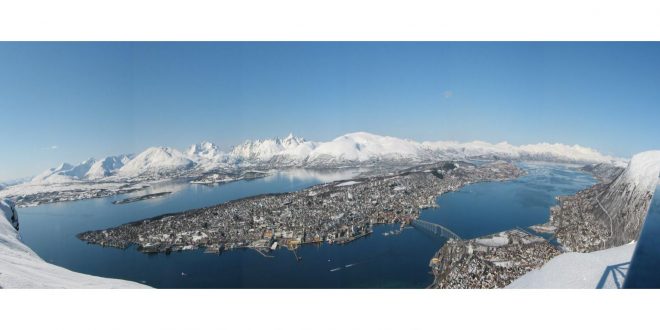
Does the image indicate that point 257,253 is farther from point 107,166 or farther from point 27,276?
point 107,166

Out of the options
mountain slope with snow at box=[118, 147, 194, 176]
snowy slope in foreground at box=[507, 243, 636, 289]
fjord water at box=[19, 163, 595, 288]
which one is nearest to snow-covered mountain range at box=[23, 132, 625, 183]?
mountain slope with snow at box=[118, 147, 194, 176]

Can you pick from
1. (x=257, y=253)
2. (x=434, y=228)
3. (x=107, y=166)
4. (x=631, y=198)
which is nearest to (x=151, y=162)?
(x=107, y=166)

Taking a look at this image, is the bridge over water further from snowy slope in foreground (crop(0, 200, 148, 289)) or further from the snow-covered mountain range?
A: snowy slope in foreground (crop(0, 200, 148, 289))

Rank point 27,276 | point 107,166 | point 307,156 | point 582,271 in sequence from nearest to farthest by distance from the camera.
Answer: point 27,276 → point 582,271 → point 107,166 → point 307,156

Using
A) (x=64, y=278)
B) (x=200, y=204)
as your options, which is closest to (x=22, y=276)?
(x=64, y=278)

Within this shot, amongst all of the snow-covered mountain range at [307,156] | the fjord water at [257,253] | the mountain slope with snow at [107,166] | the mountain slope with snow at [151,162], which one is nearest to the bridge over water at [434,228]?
the fjord water at [257,253]

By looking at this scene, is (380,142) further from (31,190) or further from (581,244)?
(31,190)
